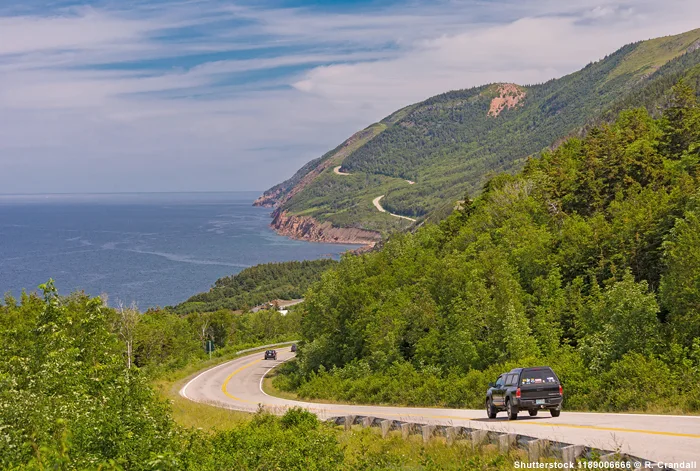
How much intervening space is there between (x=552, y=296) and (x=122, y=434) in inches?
1340

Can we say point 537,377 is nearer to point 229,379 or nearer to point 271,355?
point 229,379

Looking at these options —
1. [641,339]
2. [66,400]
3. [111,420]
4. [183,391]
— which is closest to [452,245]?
[183,391]

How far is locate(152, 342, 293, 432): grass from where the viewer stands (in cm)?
3023

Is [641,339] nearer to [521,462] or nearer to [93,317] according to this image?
[521,462]

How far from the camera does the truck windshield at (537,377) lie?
67.3ft

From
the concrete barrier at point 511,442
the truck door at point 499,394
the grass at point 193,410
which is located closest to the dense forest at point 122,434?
the concrete barrier at point 511,442

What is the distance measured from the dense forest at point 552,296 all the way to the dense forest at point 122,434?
9438 mm

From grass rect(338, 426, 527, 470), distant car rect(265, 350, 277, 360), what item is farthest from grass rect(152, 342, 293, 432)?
distant car rect(265, 350, 277, 360)

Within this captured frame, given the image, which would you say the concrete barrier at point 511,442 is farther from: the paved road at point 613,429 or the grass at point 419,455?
the paved road at point 613,429

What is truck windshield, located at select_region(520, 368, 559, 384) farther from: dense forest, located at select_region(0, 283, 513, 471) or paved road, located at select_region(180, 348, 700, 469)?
dense forest, located at select_region(0, 283, 513, 471)

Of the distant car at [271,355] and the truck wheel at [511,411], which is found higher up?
the truck wheel at [511,411]

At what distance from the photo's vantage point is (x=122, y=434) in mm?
13305

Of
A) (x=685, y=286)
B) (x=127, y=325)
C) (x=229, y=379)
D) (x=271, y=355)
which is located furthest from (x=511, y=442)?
(x=127, y=325)

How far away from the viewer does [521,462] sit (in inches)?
546
